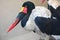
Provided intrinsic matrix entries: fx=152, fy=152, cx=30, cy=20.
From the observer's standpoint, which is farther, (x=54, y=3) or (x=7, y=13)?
(x=7, y=13)

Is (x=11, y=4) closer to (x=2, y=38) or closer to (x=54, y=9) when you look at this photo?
(x=2, y=38)

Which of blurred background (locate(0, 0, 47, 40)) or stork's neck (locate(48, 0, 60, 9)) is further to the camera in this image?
blurred background (locate(0, 0, 47, 40))

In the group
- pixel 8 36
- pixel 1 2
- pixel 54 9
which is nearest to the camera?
pixel 54 9

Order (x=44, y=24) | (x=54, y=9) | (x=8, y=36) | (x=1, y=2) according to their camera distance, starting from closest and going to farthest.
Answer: (x=44, y=24)
(x=54, y=9)
(x=1, y=2)
(x=8, y=36)

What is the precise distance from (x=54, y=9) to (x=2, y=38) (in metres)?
0.60

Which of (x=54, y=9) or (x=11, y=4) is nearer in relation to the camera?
(x=54, y=9)

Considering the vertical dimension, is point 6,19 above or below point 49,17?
below

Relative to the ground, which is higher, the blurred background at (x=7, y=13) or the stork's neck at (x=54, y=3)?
the stork's neck at (x=54, y=3)

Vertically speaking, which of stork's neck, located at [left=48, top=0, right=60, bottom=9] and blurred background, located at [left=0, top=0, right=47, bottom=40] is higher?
stork's neck, located at [left=48, top=0, right=60, bottom=9]

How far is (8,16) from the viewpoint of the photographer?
4.51 ft

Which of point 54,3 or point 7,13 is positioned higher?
point 54,3

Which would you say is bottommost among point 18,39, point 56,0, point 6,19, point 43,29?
point 18,39

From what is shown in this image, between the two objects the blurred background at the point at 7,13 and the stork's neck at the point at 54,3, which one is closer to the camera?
the stork's neck at the point at 54,3

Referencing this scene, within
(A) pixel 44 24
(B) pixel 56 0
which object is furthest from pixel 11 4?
(A) pixel 44 24
